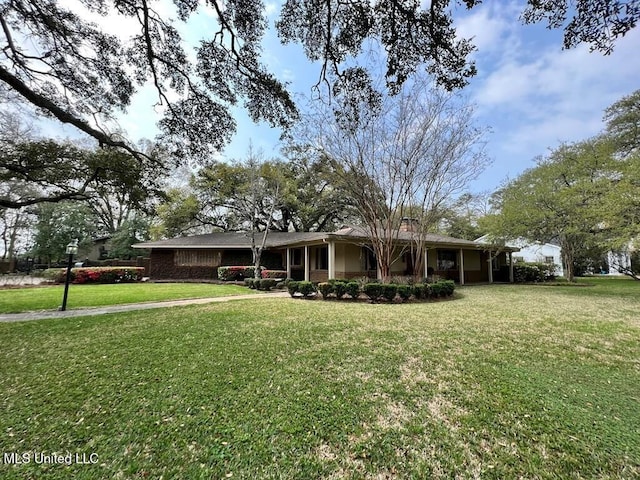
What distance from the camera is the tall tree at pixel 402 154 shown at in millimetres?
10352

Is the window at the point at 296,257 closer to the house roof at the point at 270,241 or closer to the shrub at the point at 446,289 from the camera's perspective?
the house roof at the point at 270,241

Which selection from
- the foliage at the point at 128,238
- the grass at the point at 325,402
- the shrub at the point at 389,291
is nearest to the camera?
the grass at the point at 325,402

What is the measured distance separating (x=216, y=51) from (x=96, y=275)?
1547 centimetres

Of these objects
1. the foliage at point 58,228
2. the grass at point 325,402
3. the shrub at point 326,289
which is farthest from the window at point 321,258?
the foliage at point 58,228

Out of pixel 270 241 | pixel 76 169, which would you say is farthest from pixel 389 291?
pixel 270 241

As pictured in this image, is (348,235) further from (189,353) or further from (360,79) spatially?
(189,353)

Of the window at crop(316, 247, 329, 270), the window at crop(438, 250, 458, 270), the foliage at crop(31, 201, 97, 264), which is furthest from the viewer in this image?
the foliage at crop(31, 201, 97, 264)

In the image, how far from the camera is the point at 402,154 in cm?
1070

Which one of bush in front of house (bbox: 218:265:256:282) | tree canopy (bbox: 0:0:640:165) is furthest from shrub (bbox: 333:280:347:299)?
bush in front of house (bbox: 218:265:256:282)

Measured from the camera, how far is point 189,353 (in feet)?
14.6

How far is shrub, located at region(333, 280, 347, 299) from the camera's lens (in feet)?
32.3

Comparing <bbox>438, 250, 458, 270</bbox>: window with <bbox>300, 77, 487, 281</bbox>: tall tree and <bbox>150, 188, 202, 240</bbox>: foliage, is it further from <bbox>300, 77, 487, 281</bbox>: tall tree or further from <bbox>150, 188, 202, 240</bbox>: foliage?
<bbox>150, 188, 202, 240</bbox>: foliage

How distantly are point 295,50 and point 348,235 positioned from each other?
26.5ft

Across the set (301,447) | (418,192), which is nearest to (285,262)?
(418,192)
